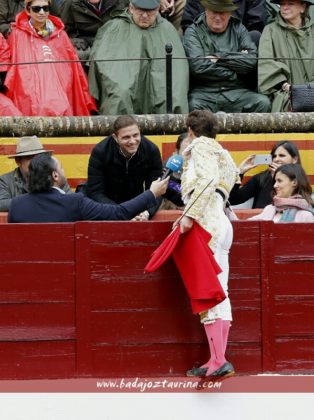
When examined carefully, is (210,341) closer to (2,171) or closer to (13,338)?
(13,338)

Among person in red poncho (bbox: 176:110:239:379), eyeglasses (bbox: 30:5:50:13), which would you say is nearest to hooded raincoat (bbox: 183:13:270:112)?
eyeglasses (bbox: 30:5:50:13)

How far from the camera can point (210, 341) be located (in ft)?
25.9

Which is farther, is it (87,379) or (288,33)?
(288,33)

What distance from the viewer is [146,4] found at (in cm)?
1031

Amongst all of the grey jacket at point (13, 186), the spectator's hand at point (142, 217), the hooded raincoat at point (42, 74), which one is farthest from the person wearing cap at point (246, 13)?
the spectator's hand at point (142, 217)

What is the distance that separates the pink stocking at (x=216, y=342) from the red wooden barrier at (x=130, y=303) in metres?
0.31

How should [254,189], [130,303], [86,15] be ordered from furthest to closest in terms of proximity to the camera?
[86,15] < [254,189] < [130,303]

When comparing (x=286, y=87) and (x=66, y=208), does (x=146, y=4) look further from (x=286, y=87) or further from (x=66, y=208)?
(x=66, y=208)

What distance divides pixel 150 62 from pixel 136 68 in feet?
0.34

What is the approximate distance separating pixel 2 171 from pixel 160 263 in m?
2.64

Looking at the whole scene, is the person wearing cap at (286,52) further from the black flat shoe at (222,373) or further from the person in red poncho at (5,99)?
the black flat shoe at (222,373)

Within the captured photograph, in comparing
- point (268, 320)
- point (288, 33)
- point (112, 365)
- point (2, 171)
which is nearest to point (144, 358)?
point (112, 365)

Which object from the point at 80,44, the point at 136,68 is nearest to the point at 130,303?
the point at 136,68

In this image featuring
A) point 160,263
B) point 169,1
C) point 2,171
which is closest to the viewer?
point 160,263
